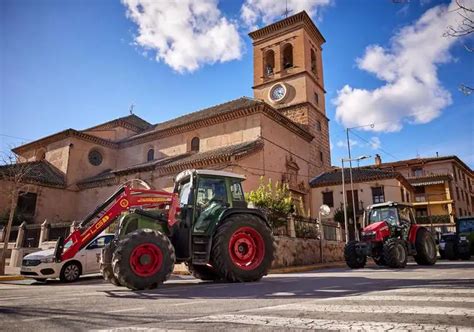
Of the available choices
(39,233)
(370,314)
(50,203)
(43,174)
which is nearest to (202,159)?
(39,233)

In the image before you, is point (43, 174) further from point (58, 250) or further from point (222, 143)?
point (58, 250)

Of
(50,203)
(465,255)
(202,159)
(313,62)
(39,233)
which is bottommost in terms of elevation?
(465,255)

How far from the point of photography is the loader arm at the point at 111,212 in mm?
5848

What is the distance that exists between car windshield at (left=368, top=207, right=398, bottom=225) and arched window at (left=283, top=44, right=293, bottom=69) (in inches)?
729

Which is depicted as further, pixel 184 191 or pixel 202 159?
pixel 202 159

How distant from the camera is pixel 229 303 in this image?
399cm

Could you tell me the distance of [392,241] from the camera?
1047cm

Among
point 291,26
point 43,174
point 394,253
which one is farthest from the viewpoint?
point 291,26

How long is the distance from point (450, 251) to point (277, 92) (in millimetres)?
17195

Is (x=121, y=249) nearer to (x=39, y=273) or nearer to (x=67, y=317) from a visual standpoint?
(x=67, y=317)

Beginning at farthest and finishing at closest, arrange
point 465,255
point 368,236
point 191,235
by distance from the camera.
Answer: point 465,255 → point 368,236 → point 191,235

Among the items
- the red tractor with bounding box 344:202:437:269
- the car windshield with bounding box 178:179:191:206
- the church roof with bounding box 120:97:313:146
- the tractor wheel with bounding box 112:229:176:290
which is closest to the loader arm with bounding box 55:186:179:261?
the car windshield with bounding box 178:179:191:206

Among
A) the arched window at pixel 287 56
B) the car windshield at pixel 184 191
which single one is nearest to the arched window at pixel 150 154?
the arched window at pixel 287 56

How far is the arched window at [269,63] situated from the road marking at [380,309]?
1056 inches
